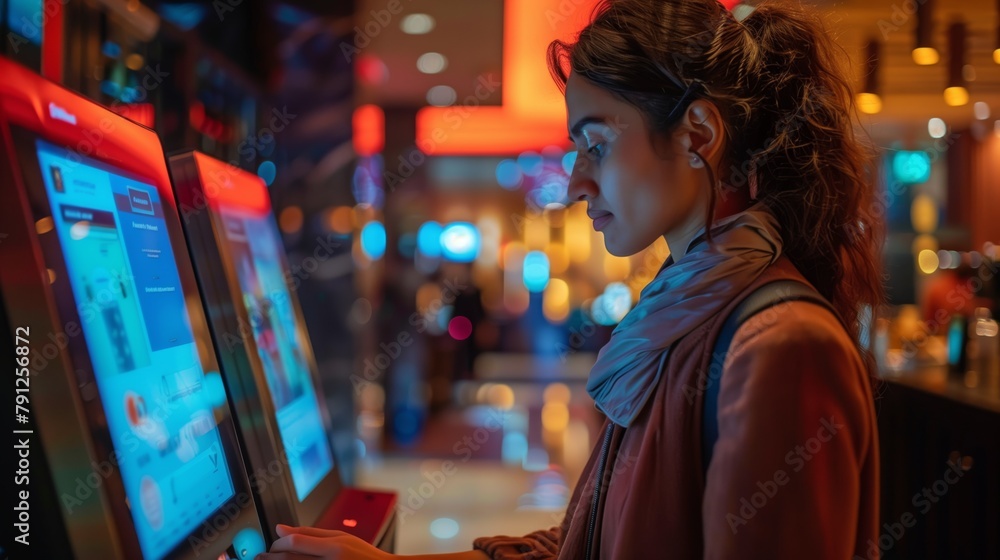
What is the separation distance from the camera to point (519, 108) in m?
9.82

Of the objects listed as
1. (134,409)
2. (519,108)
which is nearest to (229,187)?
(134,409)

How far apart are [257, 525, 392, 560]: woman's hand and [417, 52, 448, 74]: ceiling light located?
6.54 metres

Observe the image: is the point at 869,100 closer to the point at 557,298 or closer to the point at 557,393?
the point at 557,393

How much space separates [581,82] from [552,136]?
10.7 metres

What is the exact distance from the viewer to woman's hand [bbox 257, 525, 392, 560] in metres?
0.99

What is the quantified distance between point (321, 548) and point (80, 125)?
0.60 meters

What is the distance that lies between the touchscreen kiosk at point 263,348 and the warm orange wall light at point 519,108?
312 centimetres

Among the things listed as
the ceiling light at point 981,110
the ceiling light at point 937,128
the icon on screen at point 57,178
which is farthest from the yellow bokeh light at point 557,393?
the icon on screen at point 57,178

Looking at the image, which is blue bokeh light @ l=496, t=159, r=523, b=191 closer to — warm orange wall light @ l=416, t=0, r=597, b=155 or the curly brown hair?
warm orange wall light @ l=416, t=0, r=597, b=155

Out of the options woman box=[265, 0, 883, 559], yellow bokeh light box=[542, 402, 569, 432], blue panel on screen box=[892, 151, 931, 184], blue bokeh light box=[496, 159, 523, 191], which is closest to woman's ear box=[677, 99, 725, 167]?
woman box=[265, 0, 883, 559]

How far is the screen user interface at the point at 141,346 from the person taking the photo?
80 cm

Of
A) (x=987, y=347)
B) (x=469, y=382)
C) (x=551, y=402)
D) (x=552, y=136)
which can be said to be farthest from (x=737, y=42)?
(x=552, y=136)

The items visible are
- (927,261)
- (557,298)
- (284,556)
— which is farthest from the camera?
(557,298)

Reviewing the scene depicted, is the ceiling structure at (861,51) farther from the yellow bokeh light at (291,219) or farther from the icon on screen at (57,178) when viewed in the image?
the icon on screen at (57,178)
